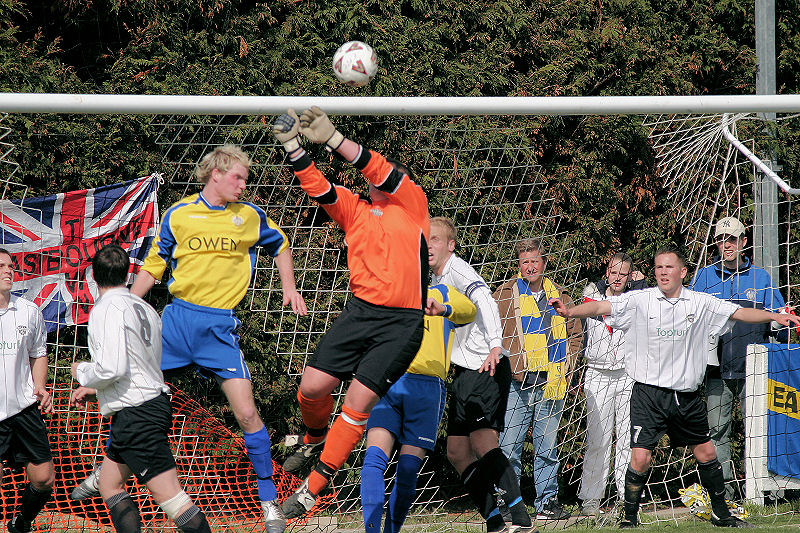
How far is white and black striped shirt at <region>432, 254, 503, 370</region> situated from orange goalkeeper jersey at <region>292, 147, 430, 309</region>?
0.85m

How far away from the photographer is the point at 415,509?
7602 mm

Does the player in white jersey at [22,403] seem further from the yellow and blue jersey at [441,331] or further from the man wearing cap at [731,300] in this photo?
the man wearing cap at [731,300]

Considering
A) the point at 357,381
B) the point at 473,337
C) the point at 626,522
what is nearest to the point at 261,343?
the point at 473,337

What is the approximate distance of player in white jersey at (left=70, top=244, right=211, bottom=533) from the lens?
4.52 m

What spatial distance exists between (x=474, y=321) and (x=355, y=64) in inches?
71.1

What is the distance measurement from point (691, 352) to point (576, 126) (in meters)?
2.78

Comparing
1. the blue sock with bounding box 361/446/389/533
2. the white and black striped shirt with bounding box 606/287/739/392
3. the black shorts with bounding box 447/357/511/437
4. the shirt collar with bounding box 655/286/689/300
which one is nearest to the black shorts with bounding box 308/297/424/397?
the blue sock with bounding box 361/446/389/533

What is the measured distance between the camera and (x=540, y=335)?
707 cm

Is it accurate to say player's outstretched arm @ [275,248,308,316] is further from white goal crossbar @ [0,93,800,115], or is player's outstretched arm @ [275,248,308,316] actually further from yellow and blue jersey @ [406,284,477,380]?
white goal crossbar @ [0,93,800,115]

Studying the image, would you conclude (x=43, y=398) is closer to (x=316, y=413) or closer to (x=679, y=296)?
(x=316, y=413)

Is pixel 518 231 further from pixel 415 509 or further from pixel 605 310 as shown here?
pixel 415 509

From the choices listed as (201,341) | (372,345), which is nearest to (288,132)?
(372,345)

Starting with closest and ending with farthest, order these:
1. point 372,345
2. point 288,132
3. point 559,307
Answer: point 288,132, point 372,345, point 559,307

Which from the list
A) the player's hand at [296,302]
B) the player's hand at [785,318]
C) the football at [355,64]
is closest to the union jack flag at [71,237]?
the player's hand at [296,302]
